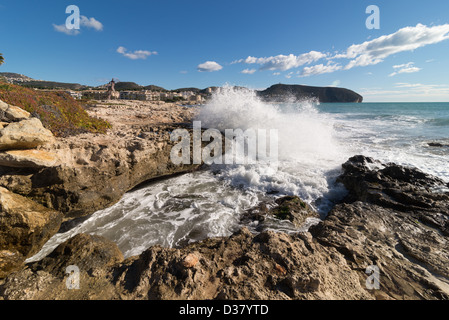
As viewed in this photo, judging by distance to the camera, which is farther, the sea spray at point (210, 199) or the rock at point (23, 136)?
the sea spray at point (210, 199)

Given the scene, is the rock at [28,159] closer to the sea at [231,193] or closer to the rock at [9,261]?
the sea at [231,193]

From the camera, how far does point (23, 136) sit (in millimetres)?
4762

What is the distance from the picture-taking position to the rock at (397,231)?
287 centimetres

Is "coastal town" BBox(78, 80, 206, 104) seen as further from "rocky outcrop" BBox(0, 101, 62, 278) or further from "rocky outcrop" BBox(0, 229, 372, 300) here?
"rocky outcrop" BBox(0, 229, 372, 300)

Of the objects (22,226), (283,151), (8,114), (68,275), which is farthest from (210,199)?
(283,151)

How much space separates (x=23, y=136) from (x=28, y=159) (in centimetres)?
62

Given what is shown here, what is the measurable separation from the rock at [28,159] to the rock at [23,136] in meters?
0.20

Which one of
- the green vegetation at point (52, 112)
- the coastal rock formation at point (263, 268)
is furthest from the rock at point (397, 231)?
the green vegetation at point (52, 112)

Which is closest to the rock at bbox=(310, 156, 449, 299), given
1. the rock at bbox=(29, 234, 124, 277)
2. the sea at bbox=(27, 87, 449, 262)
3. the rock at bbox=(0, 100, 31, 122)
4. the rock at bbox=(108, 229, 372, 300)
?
the rock at bbox=(108, 229, 372, 300)

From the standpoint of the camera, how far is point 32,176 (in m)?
5.04

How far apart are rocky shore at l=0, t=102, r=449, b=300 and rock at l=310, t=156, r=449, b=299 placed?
0.02 metres

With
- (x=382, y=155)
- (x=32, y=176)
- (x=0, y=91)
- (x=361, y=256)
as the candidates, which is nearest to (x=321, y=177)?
(x=361, y=256)

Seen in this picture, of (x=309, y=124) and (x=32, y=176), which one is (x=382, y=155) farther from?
(x=32, y=176)
